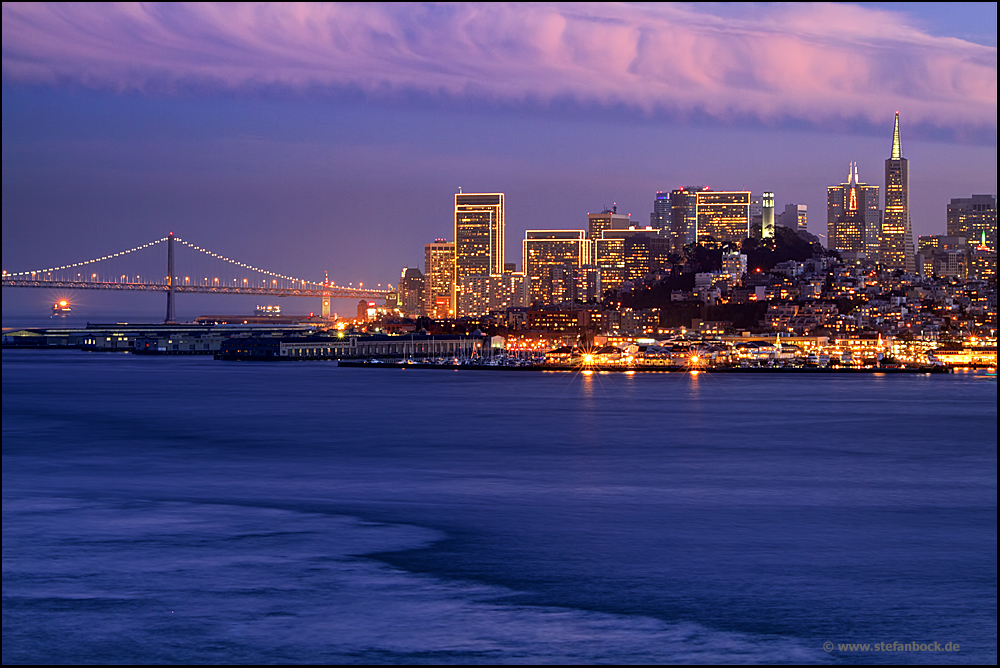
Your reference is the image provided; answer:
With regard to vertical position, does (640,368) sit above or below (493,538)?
above

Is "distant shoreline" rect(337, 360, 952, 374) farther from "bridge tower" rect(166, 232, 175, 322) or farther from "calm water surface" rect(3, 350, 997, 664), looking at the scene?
"calm water surface" rect(3, 350, 997, 664)

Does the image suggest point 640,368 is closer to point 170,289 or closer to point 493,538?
point 170,289

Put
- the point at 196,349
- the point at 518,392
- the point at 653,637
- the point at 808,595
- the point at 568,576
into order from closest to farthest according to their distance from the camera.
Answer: the point at 653,637
the point at 808,595
the point at 568,576
the point at 518,392
the point at 196,349

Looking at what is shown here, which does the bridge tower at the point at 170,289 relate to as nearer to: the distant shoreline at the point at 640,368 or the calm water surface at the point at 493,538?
the distant shoreline at the point at 640,368

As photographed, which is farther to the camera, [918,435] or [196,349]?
[196,349]

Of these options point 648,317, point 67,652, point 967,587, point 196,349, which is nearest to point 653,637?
point 967,587

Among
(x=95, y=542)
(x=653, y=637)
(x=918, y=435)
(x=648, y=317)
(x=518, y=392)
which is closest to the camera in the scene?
(x=653, y=637)

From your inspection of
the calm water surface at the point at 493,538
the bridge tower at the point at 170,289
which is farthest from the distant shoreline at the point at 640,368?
the calm water surface at the point at 493,538

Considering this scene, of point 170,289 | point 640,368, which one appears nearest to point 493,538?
point 640,368

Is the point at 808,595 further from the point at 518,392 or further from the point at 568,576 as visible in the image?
the point at 518,392
